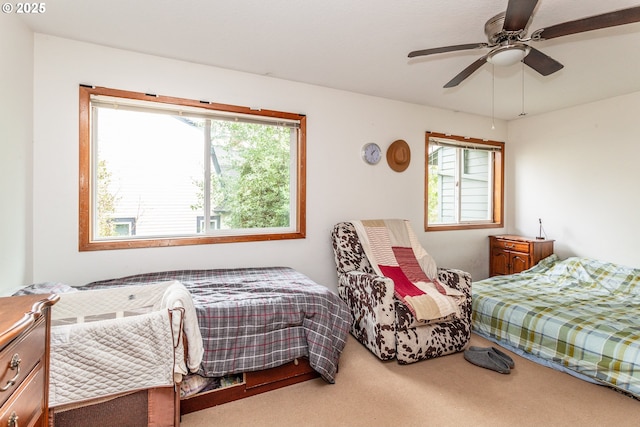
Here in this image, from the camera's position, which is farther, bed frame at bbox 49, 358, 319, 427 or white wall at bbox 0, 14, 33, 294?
white wall at bbox 0, 14, 33, 294

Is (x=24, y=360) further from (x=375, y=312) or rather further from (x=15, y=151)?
(x=375, y=312)

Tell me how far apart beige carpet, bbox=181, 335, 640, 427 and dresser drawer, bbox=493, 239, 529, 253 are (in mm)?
1861

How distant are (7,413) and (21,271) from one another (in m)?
1.63

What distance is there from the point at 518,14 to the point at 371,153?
196 cm

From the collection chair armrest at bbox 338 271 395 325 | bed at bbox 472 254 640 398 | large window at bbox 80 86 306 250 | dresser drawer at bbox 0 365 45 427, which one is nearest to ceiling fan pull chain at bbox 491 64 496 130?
large window at bbox 80 86 306 250

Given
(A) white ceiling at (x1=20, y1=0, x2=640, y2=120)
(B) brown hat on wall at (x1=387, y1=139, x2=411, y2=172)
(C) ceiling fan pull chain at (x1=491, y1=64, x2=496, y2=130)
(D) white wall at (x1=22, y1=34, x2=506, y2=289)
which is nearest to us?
(A) white ceiling at (x1=20, y1=0, x2=640, y2=120)

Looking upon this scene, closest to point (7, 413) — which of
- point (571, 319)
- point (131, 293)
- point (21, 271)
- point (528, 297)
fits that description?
point (131, 293)

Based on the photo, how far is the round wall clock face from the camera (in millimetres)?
Answer: 3352

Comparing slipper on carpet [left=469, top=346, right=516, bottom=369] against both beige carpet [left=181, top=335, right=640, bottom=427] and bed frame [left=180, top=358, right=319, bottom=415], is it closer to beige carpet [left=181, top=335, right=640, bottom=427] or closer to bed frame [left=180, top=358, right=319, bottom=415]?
beige carpet [left=181, top=335, right=640, bottom=427]

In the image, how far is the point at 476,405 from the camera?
187 centimetres

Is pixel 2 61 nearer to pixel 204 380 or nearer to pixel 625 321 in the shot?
pixel 204 380

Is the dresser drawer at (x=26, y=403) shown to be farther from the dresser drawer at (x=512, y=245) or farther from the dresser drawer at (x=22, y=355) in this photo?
the dresser drawer at (x=512, y=245)

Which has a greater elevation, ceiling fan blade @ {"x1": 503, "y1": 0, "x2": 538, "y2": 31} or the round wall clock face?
ceiling fan blade @ {"x1": 503, "y1": 0, "x2": 538, "y2": 31}

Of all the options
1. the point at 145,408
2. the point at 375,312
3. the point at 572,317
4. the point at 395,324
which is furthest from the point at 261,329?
the point at 572,317
